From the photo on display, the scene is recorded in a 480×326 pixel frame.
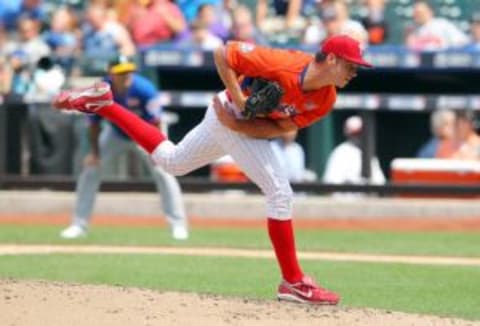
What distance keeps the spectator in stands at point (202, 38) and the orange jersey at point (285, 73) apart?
8.24m

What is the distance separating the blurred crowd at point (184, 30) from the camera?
15555mm

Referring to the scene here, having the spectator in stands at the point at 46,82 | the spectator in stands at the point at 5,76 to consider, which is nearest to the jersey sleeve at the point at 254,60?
the spectator in stands at the point at 46,82

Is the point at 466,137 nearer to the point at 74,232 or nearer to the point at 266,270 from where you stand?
the point at 74,232

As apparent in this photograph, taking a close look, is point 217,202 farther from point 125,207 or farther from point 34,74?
point 34,74

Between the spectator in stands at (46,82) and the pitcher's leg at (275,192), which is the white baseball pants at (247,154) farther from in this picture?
the spectator in stands at (46,82)

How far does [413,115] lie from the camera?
15820 mm

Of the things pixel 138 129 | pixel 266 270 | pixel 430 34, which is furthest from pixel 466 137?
pixel 138 129

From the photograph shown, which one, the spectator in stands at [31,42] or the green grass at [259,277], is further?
the spectator in stands at [31,42]

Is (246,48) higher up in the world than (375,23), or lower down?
higher up

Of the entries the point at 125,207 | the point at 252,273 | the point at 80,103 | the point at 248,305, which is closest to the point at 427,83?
the point at 125,207

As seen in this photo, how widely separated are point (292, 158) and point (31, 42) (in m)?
3.72

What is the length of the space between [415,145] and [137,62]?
3.56 m

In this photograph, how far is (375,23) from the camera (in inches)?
627

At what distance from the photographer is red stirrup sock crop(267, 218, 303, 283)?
771 cm
